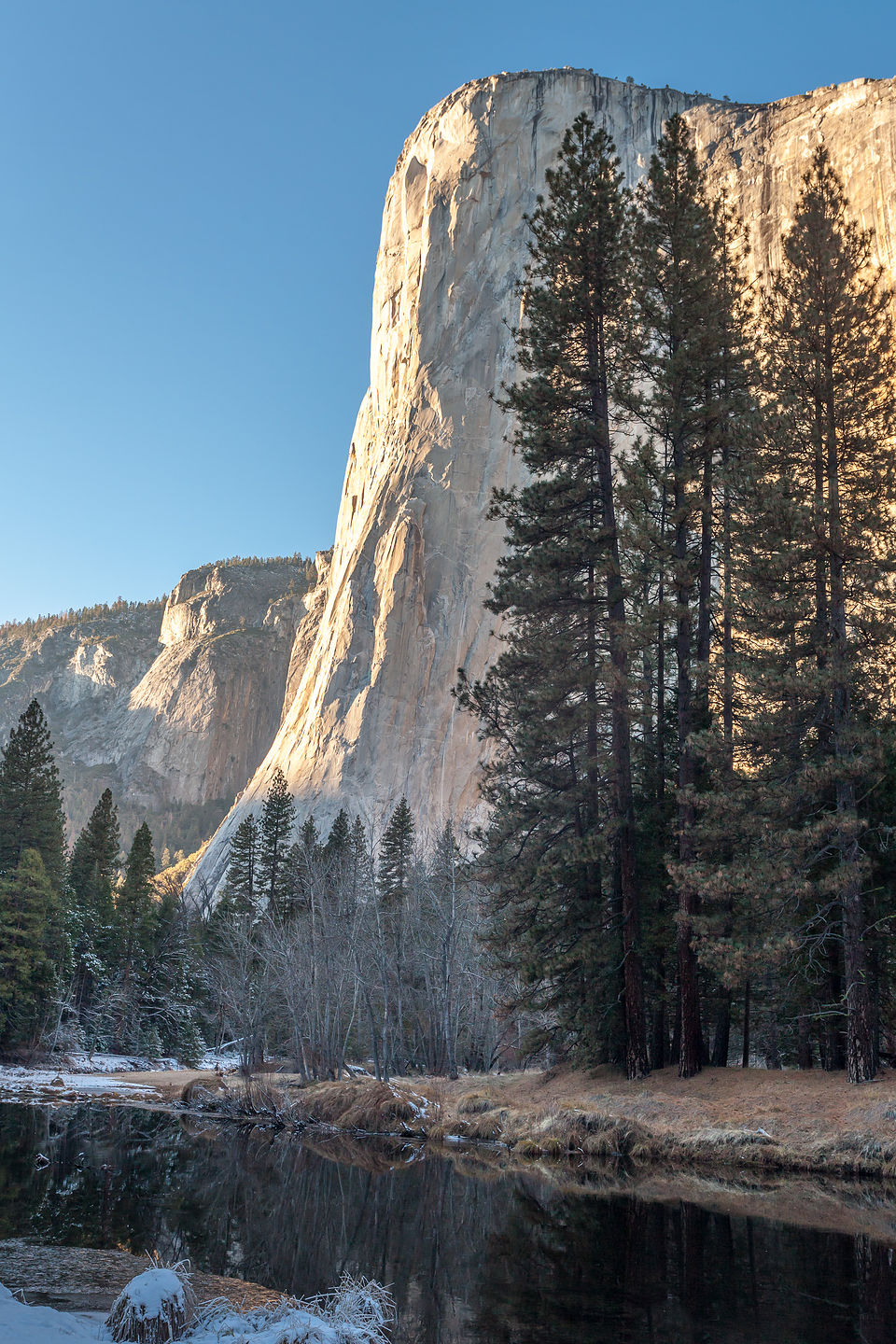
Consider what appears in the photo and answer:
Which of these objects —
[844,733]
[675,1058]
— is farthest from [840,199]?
[675,1058]

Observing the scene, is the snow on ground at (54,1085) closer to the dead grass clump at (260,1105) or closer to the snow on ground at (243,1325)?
the dead grass clump at (260,1105)

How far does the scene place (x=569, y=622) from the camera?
20.1 meters

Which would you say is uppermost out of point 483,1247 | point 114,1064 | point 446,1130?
point 483,1247

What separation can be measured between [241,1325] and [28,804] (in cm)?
3589

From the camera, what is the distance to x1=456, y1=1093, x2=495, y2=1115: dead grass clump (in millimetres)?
19547

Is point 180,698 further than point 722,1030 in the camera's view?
Yes

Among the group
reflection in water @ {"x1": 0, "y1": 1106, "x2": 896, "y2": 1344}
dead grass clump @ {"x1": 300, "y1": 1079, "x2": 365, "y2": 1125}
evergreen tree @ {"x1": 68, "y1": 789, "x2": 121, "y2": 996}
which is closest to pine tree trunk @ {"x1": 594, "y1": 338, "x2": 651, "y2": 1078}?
reflection in water @ {"x1": 0, "y1": 1106, "x2": 896, "y2": 1344}

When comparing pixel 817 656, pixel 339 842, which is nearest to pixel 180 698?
pixel 339 842

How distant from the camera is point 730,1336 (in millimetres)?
6359

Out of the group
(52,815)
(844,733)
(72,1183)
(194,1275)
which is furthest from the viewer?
(52,815)

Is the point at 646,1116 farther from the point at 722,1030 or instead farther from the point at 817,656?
the point at 817,656

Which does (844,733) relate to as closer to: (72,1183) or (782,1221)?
(782,1221)

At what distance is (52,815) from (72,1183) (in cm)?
2891

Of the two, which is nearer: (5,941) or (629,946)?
(629,946)
